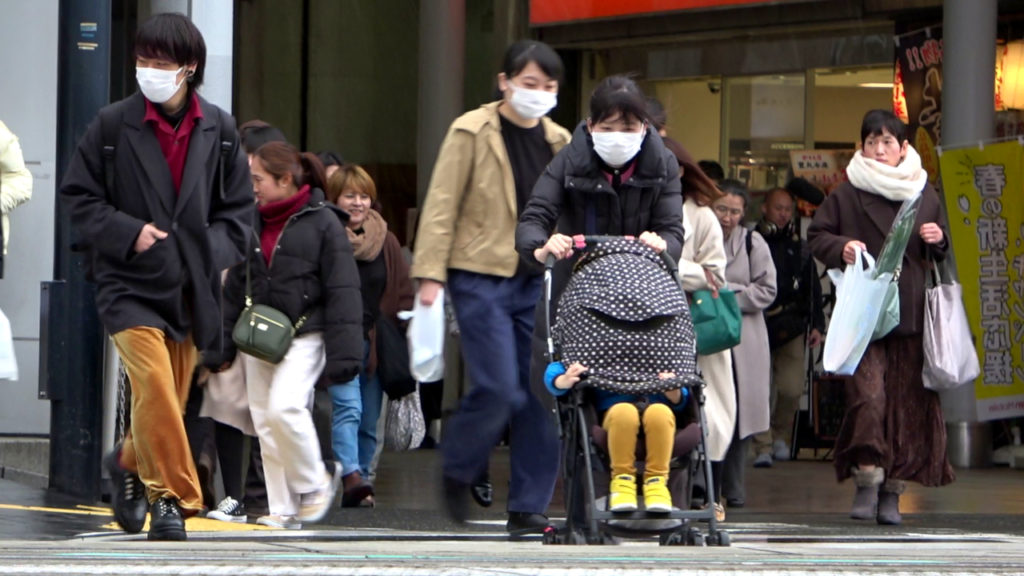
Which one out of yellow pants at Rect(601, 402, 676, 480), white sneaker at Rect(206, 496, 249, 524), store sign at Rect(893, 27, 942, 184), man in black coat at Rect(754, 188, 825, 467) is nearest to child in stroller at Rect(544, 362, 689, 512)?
yellow pants at Rect(601, 402, 676, 480)

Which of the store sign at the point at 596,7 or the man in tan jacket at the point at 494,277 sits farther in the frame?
the store sign at the point at 596,7

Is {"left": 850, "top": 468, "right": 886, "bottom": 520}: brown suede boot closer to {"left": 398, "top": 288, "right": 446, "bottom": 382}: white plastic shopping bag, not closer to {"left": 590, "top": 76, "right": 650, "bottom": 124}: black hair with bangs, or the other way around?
{"left": 398, "top": 288, "right": 446, "bottom": 382}: white plastic shopping bag

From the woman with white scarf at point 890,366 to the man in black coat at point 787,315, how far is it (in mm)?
3292

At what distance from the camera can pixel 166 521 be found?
716 cm

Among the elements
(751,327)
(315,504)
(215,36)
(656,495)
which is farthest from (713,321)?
(215,36)

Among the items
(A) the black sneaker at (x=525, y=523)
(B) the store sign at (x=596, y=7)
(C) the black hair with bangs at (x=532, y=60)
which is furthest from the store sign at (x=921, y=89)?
(A) the black sneaker at (x=525, y=523)

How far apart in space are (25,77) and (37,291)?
1.19 meters

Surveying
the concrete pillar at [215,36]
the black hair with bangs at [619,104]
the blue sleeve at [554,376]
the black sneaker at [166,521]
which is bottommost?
the black sneaker at [166,521]

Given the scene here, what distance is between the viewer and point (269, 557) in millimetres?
5582

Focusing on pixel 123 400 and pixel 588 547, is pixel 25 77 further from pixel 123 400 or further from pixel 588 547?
pixel 588 547

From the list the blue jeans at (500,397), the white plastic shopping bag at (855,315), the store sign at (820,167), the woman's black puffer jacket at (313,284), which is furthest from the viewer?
the store sign at (820,167)

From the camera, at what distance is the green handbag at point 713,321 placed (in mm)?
8977

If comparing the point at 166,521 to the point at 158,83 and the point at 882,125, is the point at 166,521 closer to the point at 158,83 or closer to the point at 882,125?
the point at 158,83

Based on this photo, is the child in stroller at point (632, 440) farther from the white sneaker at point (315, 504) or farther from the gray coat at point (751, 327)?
the gray coat at point (751, 327)
